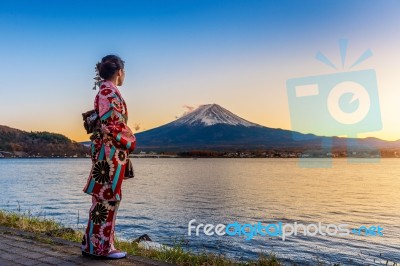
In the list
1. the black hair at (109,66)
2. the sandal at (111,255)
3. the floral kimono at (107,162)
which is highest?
the black hair at (109,66)

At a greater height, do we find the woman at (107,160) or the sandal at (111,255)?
the woman at (107,160)

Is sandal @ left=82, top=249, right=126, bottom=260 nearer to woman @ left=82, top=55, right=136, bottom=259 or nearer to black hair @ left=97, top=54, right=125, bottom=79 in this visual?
woman @ left=82, top=55, right=136, bottom=259

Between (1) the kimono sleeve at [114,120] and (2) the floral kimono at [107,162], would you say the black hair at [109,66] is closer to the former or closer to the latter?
(2) the floral kimono at [107,162]

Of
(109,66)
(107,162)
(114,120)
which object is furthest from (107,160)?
(109,66)

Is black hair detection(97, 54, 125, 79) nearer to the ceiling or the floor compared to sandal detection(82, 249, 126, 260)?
nearer to the ceiling

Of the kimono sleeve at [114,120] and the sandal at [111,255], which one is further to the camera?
the sandal at [111,255]

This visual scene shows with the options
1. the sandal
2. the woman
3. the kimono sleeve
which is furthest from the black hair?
the sandal

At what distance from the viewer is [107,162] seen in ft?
15.1

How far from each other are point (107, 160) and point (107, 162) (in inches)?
0.9

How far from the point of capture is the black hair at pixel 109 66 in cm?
473

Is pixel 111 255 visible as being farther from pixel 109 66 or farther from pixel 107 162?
pixel 109 66

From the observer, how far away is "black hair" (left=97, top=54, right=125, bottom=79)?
473 centimetres

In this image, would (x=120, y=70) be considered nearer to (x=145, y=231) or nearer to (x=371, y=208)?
(x=145, y=231)

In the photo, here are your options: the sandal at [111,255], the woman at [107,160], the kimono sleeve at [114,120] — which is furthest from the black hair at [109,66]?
the sandal at [111,255]
